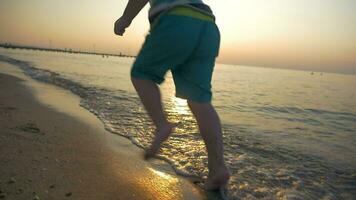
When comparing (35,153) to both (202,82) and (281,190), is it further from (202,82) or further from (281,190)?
(281,190)

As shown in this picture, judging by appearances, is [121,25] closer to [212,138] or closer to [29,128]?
[212,138]

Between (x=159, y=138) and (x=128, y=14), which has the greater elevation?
(x=128, y=14)

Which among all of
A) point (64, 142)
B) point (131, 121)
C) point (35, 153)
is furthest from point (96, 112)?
point (35, 153)

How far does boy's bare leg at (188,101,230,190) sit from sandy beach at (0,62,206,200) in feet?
0.58

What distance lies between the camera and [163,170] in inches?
131

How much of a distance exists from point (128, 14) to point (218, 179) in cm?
142

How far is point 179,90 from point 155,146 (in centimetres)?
44

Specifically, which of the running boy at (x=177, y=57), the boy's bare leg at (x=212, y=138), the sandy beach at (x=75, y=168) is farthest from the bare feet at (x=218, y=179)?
the running boy at (x=177, y=57)

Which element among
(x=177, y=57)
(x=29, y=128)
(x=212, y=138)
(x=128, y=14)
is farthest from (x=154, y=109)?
(x=29, y=128)

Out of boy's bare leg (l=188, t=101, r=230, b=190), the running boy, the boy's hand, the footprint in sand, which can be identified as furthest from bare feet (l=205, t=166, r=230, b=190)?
the footprint in sand

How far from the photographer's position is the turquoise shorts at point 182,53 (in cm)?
211

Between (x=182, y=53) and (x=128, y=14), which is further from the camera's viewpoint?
(x=128, y=14)

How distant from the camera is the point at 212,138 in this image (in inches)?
99.4

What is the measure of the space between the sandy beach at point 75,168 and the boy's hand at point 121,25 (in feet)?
3.65
